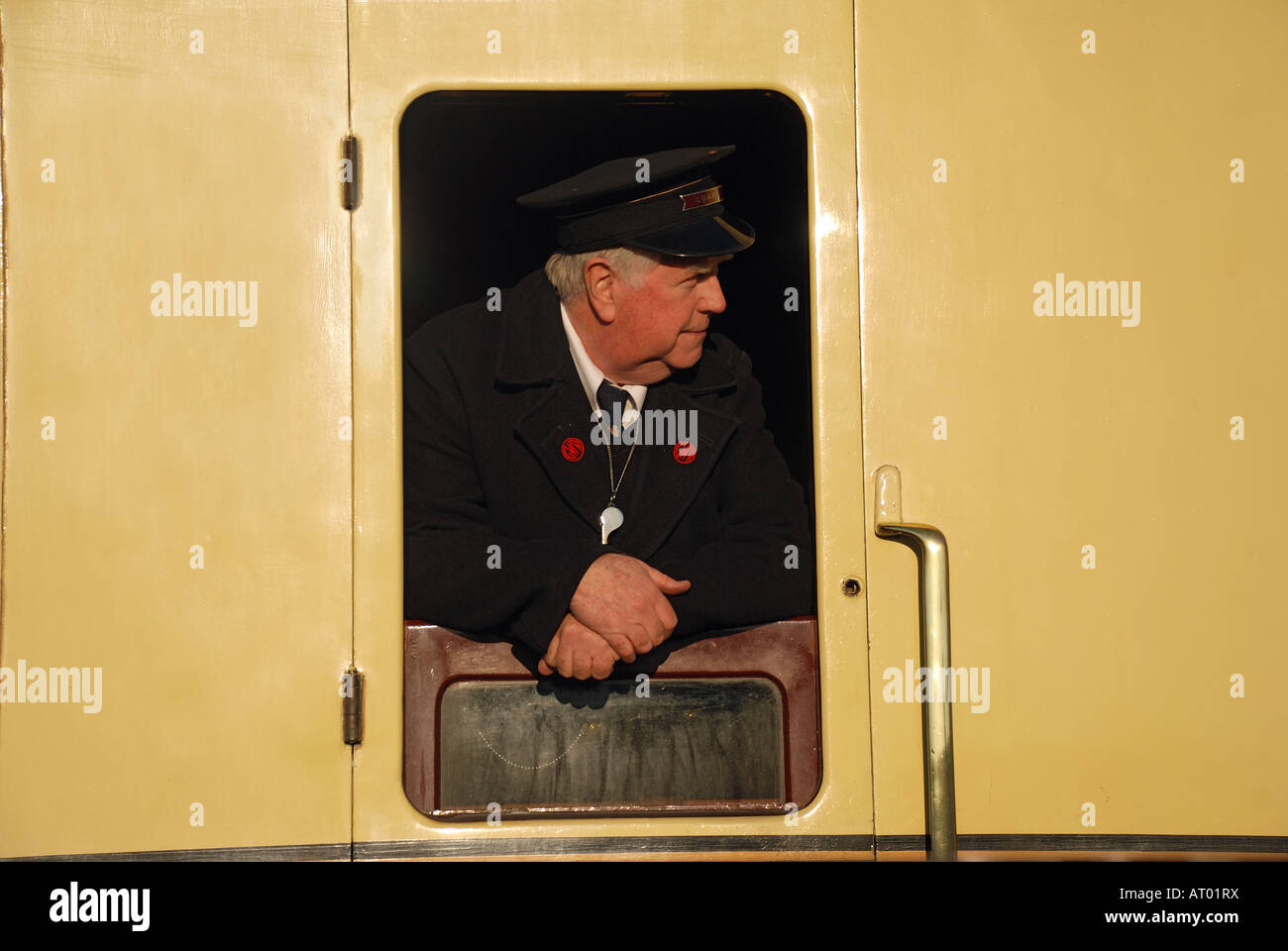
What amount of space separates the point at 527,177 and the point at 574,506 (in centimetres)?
72

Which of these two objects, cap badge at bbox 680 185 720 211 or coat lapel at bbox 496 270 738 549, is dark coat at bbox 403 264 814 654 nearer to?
coat lapel at bbox 496 270 738 549

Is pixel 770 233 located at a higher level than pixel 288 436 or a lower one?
higher

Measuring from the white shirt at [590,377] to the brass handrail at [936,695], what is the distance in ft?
1.91

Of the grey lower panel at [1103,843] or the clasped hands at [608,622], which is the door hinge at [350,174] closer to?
the clasped hands at [608,622]

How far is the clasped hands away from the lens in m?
2.01

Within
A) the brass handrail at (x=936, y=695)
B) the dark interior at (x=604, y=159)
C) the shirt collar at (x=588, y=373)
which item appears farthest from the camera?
the shirt collar at (x=588, y=373)

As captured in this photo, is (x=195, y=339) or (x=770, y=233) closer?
(x=195, y=339)

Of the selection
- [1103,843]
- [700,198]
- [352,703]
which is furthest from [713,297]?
[1103,843]

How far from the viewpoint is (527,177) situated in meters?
2.21

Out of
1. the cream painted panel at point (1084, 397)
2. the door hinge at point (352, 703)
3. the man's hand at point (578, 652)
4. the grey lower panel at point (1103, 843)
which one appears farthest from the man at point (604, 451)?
the grey lower panel at point (1103, 843)

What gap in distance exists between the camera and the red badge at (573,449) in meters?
2.11

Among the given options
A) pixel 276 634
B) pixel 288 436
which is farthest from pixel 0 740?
pixel 288 436

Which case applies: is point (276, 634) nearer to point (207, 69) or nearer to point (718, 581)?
point (718, 581)

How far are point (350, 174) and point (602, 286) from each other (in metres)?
0.54
